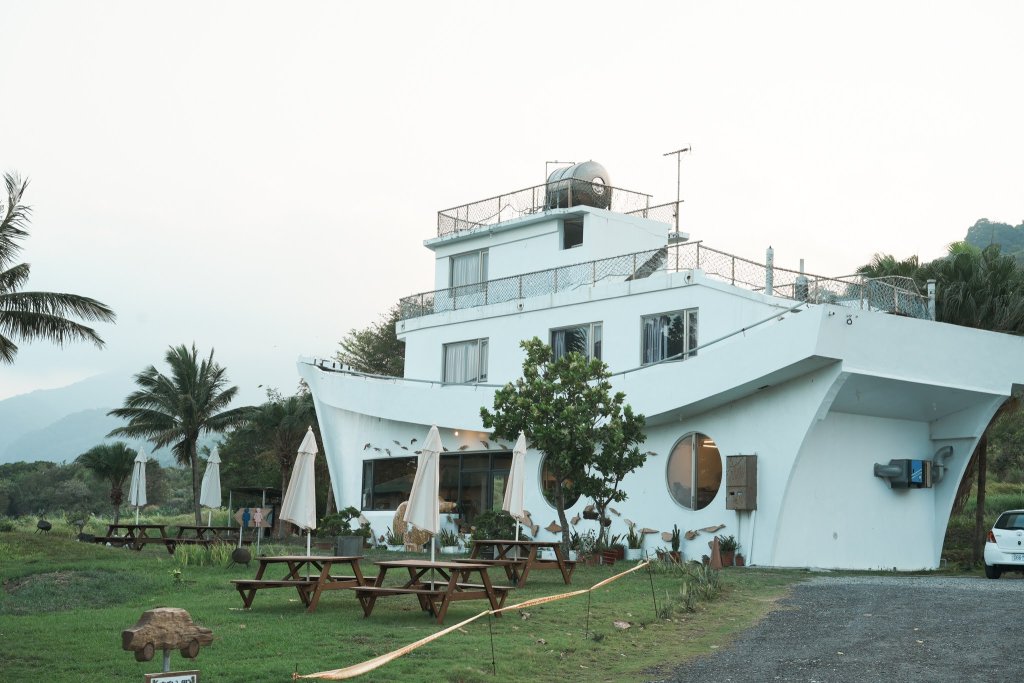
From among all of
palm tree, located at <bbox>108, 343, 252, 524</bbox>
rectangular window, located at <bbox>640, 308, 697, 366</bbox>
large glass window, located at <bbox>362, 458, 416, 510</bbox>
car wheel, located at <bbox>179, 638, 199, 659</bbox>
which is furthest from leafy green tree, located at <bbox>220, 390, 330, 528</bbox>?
car wheel, located at <bbox>179, 638, 199, 659</bbox>

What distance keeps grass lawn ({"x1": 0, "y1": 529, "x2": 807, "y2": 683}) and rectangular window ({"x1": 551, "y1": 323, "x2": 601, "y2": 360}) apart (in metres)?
8.56

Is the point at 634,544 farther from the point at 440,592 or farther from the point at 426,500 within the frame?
the point at 440,592

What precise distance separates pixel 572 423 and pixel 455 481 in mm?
9425

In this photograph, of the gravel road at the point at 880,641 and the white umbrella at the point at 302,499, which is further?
the white umbrella at the point at 302,499

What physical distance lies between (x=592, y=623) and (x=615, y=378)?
1214 centimetres

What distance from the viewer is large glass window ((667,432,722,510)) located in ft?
74.0

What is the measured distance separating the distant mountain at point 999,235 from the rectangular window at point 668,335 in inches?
1605

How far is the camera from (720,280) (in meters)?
23.0

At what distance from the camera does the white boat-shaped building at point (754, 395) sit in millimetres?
20891

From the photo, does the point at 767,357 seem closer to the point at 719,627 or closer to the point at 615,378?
the point at 615,378

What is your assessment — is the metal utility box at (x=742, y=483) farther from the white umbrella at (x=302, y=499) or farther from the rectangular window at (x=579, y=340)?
the white umbrella at (x=302, y=499)

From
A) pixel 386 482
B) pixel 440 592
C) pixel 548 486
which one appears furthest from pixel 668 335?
pixel 440 592

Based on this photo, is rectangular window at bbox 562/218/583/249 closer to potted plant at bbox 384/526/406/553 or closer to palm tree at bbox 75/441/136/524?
potted plant at bbox 384/526/406/553

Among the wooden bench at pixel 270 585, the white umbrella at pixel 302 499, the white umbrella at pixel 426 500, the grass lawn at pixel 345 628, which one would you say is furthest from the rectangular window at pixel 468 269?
the wooden bench at pixel 270 585
